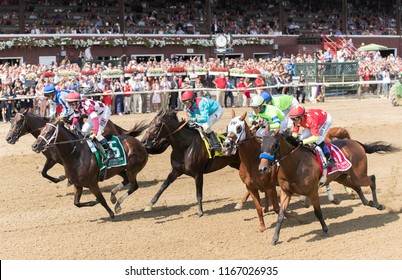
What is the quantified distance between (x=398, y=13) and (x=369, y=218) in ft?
A: 121

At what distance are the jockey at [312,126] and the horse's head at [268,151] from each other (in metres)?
0.67

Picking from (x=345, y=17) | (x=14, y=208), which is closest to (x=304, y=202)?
(x=14, y=208)

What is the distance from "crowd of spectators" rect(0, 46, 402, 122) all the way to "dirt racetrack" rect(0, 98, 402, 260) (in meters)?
5.54

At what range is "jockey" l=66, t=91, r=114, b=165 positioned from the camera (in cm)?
962

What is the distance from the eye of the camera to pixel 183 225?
8992 millimetres

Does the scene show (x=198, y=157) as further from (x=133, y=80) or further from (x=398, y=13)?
(x=398, y=13)

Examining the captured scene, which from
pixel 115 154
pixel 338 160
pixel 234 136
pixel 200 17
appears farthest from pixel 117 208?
pixel 200 17

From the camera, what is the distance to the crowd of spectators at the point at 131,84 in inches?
741

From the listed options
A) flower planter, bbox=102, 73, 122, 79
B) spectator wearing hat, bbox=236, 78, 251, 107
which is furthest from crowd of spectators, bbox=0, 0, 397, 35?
spectator wearing hat, bbox=236, 78, 251, 107

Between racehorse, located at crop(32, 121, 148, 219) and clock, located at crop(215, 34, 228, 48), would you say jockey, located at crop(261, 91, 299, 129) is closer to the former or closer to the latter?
racehorse, located at crop(32, 121, 148, 219)

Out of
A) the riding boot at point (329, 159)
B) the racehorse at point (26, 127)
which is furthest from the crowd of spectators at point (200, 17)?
the riding boot at point (329, 159)

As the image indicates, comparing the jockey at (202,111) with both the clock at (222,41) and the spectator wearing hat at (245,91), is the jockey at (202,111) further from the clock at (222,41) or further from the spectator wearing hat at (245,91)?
the clock at (222,41)

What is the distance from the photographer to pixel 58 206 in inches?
406
